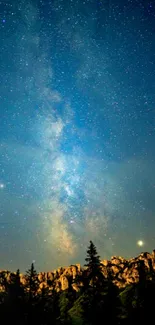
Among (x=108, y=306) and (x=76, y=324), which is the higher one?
(x=108, y=306)

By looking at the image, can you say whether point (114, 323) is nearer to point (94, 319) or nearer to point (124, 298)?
point (94, 319)

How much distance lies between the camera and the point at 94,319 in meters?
28.6

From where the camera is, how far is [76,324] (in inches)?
5044

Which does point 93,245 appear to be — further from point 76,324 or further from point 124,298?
point 124,298

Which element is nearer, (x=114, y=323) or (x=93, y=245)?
(x=114, y=323)

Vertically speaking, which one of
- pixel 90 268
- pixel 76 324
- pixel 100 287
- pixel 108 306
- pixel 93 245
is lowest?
pixel 76 324

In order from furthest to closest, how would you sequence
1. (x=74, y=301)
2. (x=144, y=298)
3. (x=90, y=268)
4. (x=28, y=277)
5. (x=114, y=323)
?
(x=74, y=301), (x=28, y=277), (x=90, y=268), (x=114, y=323), (x=144, y=298)

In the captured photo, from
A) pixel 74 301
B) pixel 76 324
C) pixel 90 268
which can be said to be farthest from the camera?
pixel 74 301

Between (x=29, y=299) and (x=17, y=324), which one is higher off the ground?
(x=29, y=299)

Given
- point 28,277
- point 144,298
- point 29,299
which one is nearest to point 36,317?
point 29,299

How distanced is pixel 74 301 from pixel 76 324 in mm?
68143

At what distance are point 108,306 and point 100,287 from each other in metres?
4.18

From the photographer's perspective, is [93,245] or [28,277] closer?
[93,245]

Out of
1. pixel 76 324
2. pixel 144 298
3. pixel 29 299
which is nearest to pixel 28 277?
pixel 29 299
